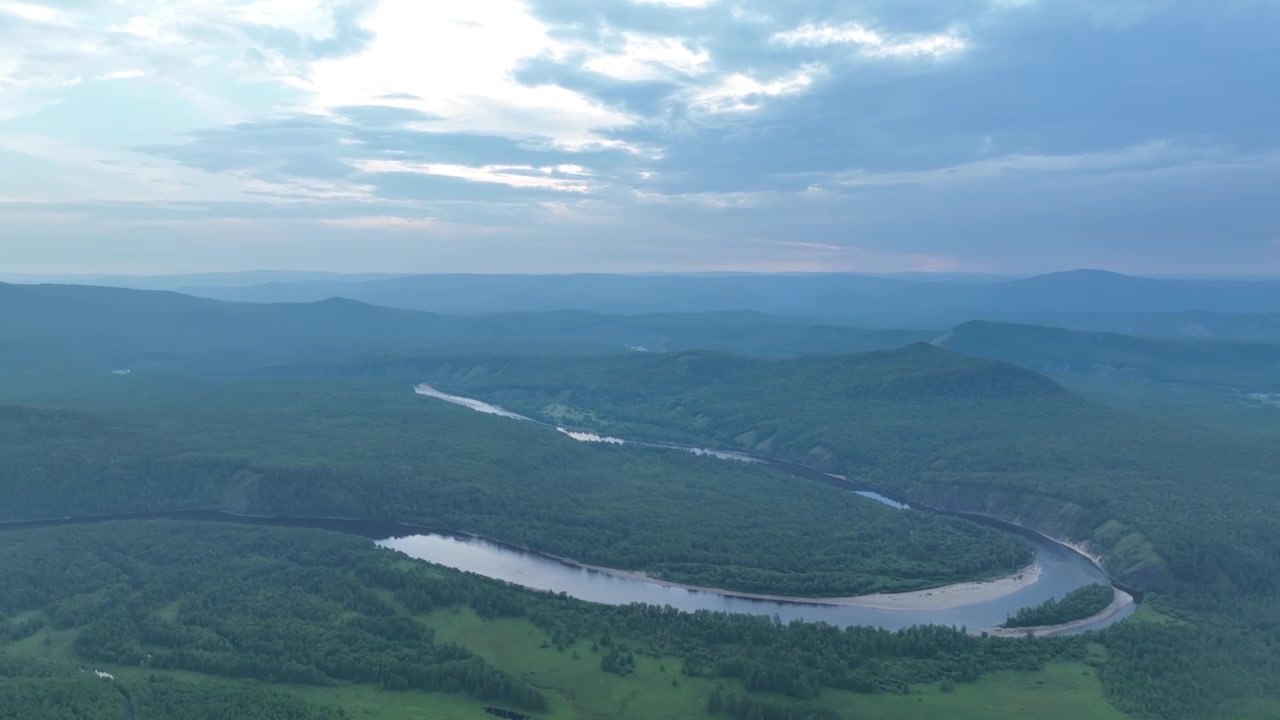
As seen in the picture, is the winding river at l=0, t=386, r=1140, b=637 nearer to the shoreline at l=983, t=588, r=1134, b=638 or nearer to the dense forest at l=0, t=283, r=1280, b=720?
the shoreline at l=983, t=588, r=1134, b=638

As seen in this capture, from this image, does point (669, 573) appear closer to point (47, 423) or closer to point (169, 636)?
point (169, 636)

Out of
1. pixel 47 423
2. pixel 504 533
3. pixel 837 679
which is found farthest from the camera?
pixel 47 423

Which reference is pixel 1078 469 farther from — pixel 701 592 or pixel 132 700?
pixel 132 700

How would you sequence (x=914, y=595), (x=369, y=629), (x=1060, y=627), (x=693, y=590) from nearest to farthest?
(x=369, y=629) → (x=1060, y=627) → (x=914, y=595) → (x=693, y=590)

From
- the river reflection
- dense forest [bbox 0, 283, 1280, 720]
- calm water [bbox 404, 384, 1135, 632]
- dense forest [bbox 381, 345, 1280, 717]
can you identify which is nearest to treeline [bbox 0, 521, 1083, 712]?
dense forest [bbox 0, 283, 1280, 720]

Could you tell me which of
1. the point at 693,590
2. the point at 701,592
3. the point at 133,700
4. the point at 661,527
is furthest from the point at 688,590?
the point at 133,700

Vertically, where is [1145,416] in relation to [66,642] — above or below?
above

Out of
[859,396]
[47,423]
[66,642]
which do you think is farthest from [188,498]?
[859,396]
